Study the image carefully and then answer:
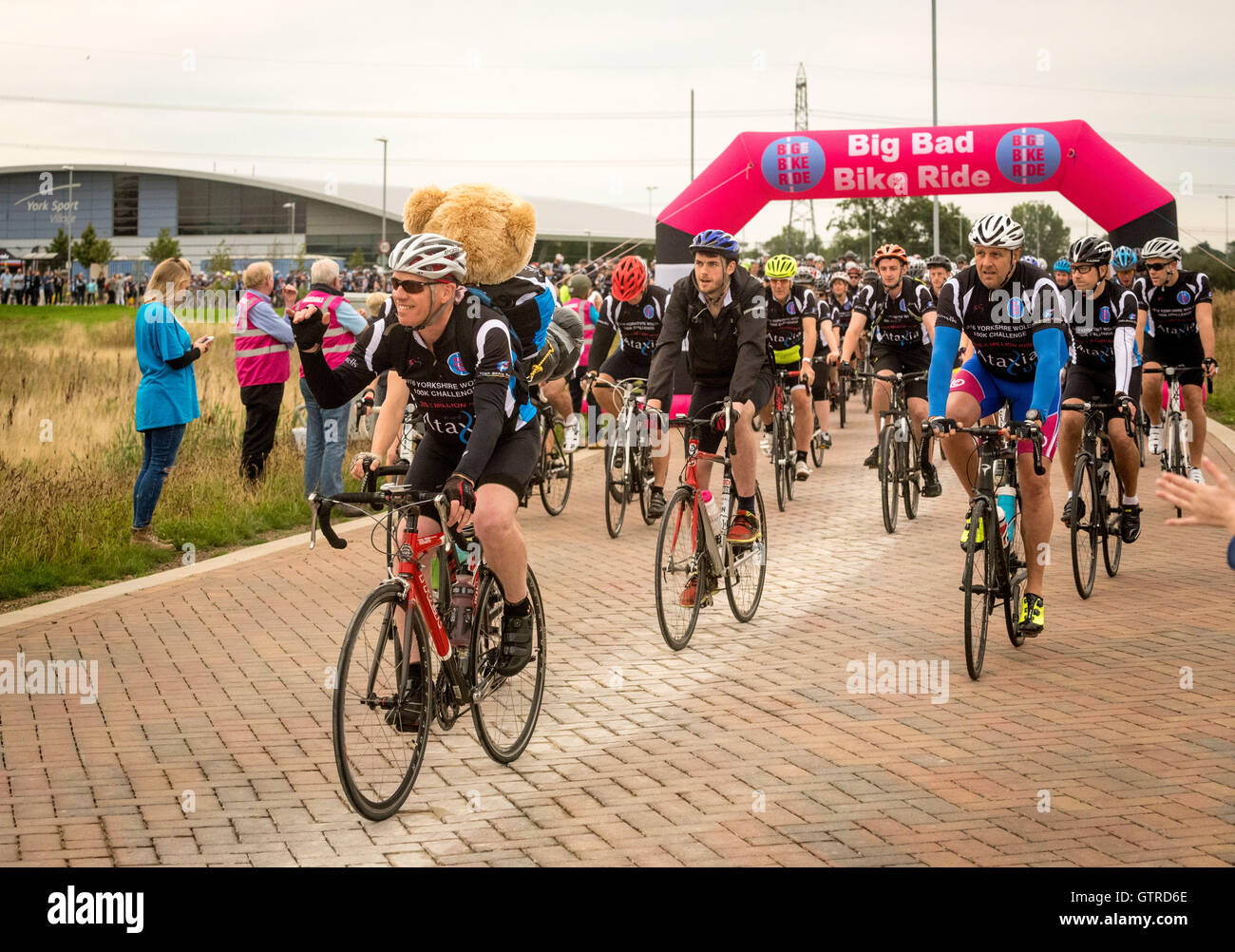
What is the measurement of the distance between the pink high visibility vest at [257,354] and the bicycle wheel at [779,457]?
4667 mm

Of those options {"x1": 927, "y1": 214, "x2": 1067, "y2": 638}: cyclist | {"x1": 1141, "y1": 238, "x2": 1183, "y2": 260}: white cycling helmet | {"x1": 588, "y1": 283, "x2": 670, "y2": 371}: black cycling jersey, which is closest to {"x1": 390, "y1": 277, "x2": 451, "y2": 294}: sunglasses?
{"x1": 927, "y1": 214, "x2": 1067, "y2": 638}: cyclist

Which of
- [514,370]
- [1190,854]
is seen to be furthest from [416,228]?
A: [1190,854]

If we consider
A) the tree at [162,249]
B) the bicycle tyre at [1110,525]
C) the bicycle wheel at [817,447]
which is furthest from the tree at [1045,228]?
the bicycle tyre at [1110,525]

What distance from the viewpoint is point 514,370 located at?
248 inches

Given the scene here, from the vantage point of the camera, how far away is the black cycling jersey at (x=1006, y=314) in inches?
316

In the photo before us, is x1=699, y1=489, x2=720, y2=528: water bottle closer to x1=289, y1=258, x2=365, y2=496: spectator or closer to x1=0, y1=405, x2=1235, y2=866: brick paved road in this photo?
x1=0, y1=405, x2=1235, y2=866: brick paved road

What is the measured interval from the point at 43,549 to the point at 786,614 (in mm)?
5474

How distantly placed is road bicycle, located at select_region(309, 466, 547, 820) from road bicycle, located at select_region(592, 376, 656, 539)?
19.4ft

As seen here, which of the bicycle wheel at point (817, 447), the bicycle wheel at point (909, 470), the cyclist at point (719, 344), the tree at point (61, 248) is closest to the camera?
the cyclist at point (719, 344)

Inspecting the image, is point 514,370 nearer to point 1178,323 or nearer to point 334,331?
point 334,331

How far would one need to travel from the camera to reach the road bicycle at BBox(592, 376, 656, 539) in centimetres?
1212

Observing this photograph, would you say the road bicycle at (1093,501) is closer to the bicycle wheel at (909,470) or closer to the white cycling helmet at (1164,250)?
the bicycle wheel at (909,470)

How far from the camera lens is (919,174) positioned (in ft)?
77.6

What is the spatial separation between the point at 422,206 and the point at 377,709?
212 inches
